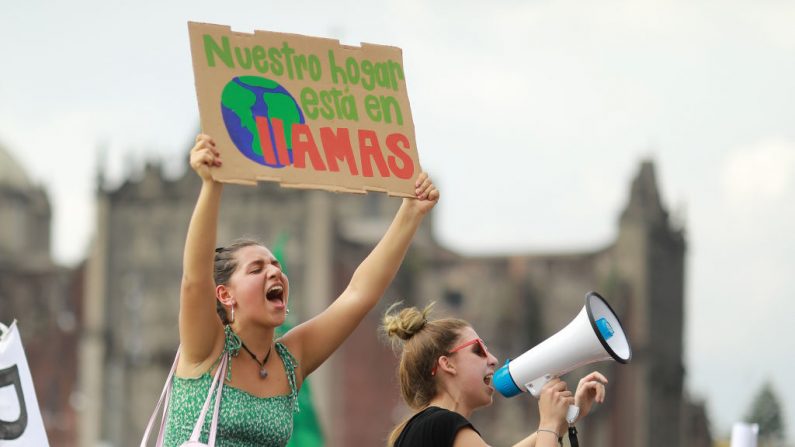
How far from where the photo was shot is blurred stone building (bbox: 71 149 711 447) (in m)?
46.5

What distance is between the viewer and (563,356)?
182 inches

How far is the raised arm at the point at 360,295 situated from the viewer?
4762 mm

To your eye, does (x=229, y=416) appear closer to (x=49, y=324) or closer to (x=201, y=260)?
(x=201, y=260)

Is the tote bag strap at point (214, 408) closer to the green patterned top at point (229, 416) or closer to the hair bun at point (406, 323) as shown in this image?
the green patterned top at point (229, 416)

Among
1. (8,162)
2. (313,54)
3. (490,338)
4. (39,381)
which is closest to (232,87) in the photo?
(313,54)

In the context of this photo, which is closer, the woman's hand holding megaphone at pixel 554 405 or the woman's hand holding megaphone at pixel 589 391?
the woman's hand holding megaphone at pixel 554 405

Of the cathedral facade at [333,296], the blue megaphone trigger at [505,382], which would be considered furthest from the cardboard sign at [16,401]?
the cathedral facade at [333,296]

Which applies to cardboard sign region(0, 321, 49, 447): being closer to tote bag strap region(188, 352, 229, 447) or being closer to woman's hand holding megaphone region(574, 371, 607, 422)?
tote bag strap region(188, 352, 229, 447)

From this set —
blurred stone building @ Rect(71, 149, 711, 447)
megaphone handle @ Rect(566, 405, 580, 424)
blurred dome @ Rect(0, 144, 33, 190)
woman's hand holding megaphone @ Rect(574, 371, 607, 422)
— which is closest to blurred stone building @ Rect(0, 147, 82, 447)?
A: blurred stone building @ Rect(71, 149, 711, 447)

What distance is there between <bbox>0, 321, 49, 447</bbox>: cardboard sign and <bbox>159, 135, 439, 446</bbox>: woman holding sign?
45.2 inches

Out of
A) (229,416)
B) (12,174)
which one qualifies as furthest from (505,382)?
(12,174)

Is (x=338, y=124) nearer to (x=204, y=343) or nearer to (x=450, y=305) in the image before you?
(x=204, y=343)

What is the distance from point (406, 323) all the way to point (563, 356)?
1.60ft

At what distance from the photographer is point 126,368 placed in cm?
4809
